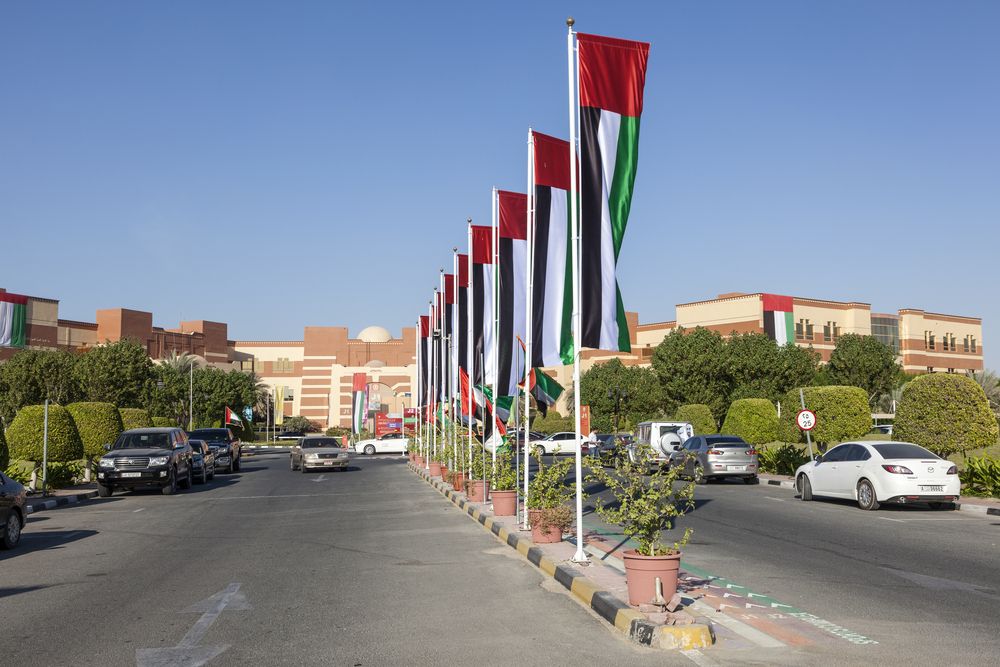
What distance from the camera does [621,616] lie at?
7.79 metres

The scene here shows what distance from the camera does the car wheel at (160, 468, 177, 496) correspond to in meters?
26.9

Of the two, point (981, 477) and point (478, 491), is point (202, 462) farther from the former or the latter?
point (981, 477)

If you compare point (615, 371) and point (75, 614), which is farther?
point (615, 371)

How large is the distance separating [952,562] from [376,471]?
103 feet

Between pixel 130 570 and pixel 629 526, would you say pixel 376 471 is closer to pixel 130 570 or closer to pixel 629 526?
pixel 130 570

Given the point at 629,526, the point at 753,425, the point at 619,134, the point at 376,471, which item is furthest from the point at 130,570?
the point at 753,425

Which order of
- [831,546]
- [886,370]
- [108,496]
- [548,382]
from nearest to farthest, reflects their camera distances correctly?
[831,546], [548,382], [108,496], [886,370]

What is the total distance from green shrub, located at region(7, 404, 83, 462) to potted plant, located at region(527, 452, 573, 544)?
2058cm

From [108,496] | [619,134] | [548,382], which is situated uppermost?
[619,134]

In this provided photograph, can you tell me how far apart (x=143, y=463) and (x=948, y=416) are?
75.0 ft

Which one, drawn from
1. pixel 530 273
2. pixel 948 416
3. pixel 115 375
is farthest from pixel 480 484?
pixel 115 375

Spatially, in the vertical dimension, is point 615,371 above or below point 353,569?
above

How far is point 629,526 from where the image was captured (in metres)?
8.38

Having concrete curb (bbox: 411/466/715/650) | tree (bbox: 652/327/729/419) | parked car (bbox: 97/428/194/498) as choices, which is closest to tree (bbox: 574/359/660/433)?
tree (bbox: 652/327/729/419)
